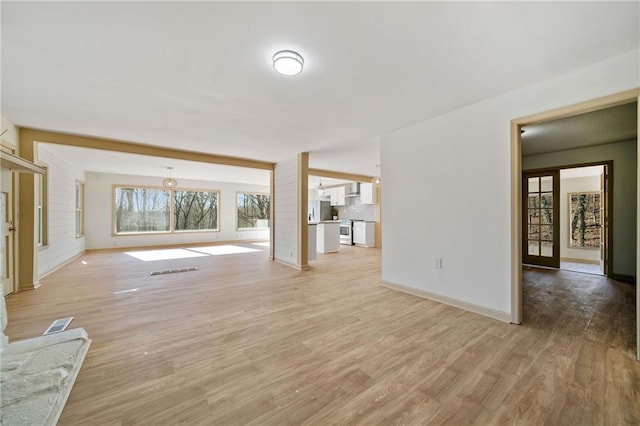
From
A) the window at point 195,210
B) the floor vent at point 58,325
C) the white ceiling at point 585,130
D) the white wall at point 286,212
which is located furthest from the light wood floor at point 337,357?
the window at point 195,210

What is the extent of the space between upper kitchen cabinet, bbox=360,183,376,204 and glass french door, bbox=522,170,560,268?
14.0 feet

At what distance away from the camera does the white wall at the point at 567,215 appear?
611cm

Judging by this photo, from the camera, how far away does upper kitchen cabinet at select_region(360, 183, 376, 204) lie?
8938 millimetres

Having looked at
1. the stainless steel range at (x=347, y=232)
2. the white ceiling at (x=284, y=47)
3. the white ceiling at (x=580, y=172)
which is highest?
the white ceiling at (x=284, y=47)

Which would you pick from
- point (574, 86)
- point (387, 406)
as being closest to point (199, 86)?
point (387, 406)

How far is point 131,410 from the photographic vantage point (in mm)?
1474

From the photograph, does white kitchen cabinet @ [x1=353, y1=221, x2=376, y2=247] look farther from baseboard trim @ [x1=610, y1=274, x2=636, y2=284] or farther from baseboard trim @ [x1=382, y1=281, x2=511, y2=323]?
baseboard trim @ [x1=610, y1=274, x2=636, y2=284]

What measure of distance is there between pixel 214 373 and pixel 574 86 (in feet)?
13.1

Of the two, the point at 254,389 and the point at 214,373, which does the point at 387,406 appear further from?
the point at 214,373

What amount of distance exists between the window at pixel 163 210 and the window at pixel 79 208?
77 cm

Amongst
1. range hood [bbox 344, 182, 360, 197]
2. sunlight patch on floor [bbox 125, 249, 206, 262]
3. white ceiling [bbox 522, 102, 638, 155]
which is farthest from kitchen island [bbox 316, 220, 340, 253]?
white ceiling [bbox 522, 102, 638, 155]

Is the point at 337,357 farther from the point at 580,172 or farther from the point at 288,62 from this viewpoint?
the point at 580,172

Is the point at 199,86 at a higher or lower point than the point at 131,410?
higher

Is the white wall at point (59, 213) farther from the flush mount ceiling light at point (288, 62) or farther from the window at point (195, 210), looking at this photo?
the flush mount ceiling light at point (288, 62)
